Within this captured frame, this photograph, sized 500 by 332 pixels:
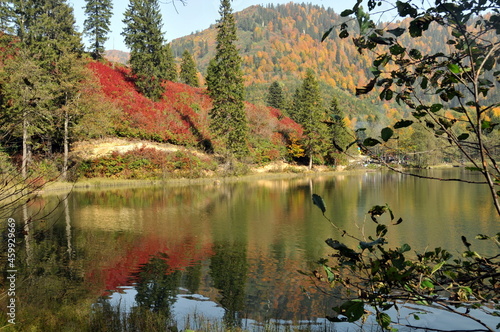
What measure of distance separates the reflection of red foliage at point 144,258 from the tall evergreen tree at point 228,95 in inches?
1031

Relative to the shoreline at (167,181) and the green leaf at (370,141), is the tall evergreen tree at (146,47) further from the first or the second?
the green leaf at (370,141)

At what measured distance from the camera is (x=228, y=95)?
39.8 metres

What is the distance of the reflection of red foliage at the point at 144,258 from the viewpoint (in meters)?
9.03

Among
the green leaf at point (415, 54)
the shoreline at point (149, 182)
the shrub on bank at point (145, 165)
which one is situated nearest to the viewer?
the green leaf at point (415, 54)

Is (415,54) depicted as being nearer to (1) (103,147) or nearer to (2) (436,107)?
(2) (436,107)

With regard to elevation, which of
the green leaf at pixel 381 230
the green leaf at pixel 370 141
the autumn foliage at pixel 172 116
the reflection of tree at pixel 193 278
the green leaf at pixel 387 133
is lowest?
the reflection of tree at pixel 193 278

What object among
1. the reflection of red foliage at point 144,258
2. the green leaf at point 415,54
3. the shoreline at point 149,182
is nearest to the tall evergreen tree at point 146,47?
the shoreline at point 149,182

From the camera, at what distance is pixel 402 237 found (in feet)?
43.3

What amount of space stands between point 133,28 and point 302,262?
125 ft

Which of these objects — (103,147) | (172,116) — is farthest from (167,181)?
(172,116)

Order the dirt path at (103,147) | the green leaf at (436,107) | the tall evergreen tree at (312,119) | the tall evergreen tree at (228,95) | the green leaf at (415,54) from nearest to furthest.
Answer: the green leaf at (436,107) → the green leaf at (415,54) → the dirt path at (103,147) → the tall evergreen tree at (228,95) → the tall evergreen tree at (312,119)

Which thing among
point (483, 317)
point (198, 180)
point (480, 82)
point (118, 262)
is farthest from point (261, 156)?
point (480, 82)

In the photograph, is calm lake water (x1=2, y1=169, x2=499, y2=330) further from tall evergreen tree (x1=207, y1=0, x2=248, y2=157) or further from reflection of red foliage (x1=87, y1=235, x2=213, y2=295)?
tall evergreen tree (x1=207, y1=0, x2=248, y2=157)

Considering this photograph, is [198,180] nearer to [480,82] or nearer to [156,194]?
[156,194]
